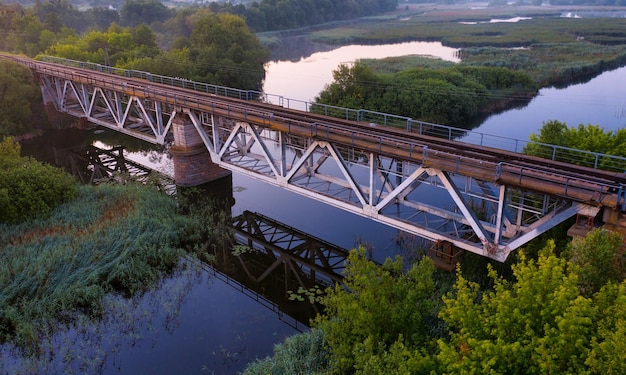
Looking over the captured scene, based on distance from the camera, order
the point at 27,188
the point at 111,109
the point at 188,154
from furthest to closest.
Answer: the point at 111,109 < the point at 188,154 < the point at 27,188

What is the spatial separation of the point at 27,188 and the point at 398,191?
69.5 ft

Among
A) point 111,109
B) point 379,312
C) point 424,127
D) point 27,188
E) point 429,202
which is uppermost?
point 111,109

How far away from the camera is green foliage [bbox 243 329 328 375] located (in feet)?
54.9

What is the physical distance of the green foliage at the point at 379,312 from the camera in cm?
1454

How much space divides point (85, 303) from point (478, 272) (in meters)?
18.5

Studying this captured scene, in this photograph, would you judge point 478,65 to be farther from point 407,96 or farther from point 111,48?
point 111,48

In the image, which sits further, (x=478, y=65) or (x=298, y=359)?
(x=478, y=65)

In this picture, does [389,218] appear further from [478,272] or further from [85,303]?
[85,303]

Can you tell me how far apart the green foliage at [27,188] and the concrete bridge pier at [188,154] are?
7.53m

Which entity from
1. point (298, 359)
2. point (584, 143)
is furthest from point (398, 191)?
point (584, 143)

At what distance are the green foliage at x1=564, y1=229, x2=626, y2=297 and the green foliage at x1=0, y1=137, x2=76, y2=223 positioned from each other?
27.7 m

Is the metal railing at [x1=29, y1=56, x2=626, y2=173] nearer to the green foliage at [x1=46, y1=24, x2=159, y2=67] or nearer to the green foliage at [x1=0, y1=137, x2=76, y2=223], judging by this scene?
the green foliage at [x1=46, y1=24, x2=159, y2=67]

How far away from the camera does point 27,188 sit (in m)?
27.4

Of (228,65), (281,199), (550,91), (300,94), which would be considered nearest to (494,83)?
(550,91)
